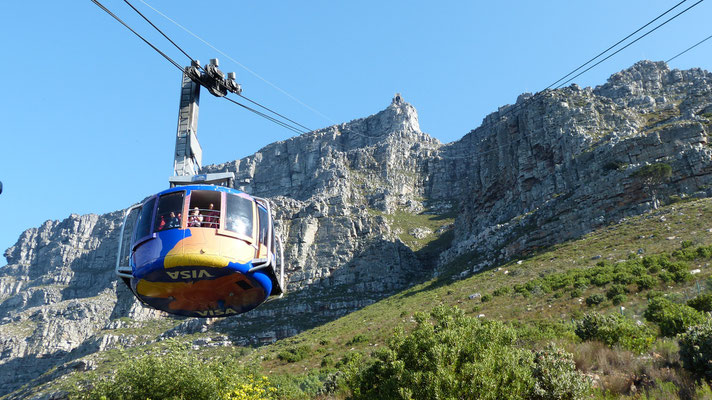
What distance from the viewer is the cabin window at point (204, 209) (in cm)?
1251

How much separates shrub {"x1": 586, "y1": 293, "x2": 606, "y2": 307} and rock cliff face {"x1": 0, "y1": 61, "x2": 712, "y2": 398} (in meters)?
18.6

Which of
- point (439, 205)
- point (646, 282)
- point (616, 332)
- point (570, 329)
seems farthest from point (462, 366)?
point (439, 205)

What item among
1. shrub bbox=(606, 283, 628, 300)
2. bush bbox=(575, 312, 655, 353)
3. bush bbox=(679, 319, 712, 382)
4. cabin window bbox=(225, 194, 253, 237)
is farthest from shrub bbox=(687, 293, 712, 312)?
cabin window bbox=(225, 194, 253, 237)

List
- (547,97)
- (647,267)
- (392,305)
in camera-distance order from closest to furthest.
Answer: (647,267) < (392,305) < (547,97)

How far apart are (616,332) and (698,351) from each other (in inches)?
182

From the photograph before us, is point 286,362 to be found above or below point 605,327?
below

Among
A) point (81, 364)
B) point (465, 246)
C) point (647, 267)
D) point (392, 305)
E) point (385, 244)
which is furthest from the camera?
point (385, 244)

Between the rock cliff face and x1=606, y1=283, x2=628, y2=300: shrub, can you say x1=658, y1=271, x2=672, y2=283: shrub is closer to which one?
x1=606, y1=283, x2=628, y2=300: shrub

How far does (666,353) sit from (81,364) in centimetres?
9634

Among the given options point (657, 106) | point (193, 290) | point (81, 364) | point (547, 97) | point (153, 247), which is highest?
point (547, 97)

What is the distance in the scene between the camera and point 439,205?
146875mm

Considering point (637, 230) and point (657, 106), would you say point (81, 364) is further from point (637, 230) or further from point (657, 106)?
point (657, 106)

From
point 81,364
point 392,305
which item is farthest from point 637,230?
point 81,364

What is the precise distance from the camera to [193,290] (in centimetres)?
1331
